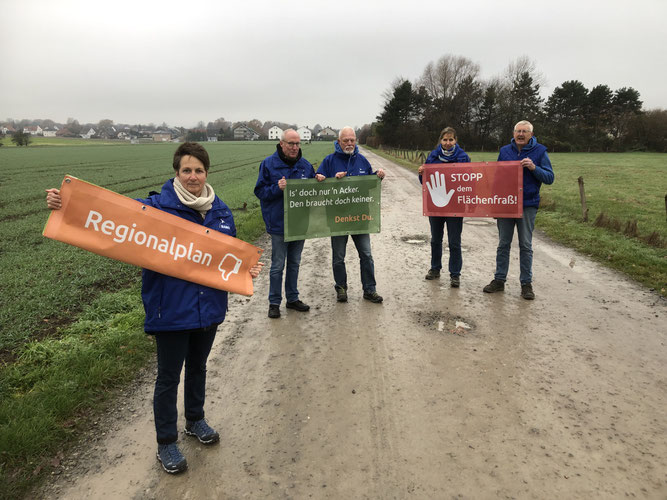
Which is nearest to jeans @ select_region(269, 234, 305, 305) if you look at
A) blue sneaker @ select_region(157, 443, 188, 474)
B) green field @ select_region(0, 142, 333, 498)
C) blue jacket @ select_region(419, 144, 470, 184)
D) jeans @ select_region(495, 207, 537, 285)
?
green field @ select_region(0, 142, 333, 498)

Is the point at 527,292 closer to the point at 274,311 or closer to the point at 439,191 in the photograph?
the point at 439,191

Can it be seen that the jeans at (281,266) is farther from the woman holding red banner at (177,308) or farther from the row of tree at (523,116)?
the row of tree at (523,116)

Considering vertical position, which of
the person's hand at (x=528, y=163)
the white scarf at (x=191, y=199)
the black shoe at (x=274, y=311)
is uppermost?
the person's hand at (x=528, y=163)

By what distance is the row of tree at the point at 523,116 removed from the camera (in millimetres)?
65188

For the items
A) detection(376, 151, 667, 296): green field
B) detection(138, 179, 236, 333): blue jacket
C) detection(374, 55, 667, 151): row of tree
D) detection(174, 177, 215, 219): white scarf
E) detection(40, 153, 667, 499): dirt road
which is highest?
detection(374, 55, 667, 151): row of tree

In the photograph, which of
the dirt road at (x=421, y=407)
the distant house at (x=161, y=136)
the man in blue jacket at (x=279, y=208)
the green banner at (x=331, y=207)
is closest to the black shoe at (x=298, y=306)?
the man in blue jacket at (x=279, y=208)

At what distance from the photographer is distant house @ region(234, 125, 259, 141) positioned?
154038 mm

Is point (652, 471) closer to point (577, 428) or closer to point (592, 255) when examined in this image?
point (577, 428)

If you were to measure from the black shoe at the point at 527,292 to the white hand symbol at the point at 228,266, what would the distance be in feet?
15.0

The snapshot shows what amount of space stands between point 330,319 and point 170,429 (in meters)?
2.81

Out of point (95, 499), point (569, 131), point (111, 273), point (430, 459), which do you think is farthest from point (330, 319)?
point (569, 131)

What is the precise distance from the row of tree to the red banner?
62647 millimetres

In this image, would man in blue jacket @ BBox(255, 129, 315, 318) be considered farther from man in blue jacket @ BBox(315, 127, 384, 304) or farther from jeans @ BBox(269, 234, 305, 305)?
man in blue jacket @ BBox(315, 127, 384, 304)

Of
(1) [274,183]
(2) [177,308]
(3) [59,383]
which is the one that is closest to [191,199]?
(2) [177,308]
